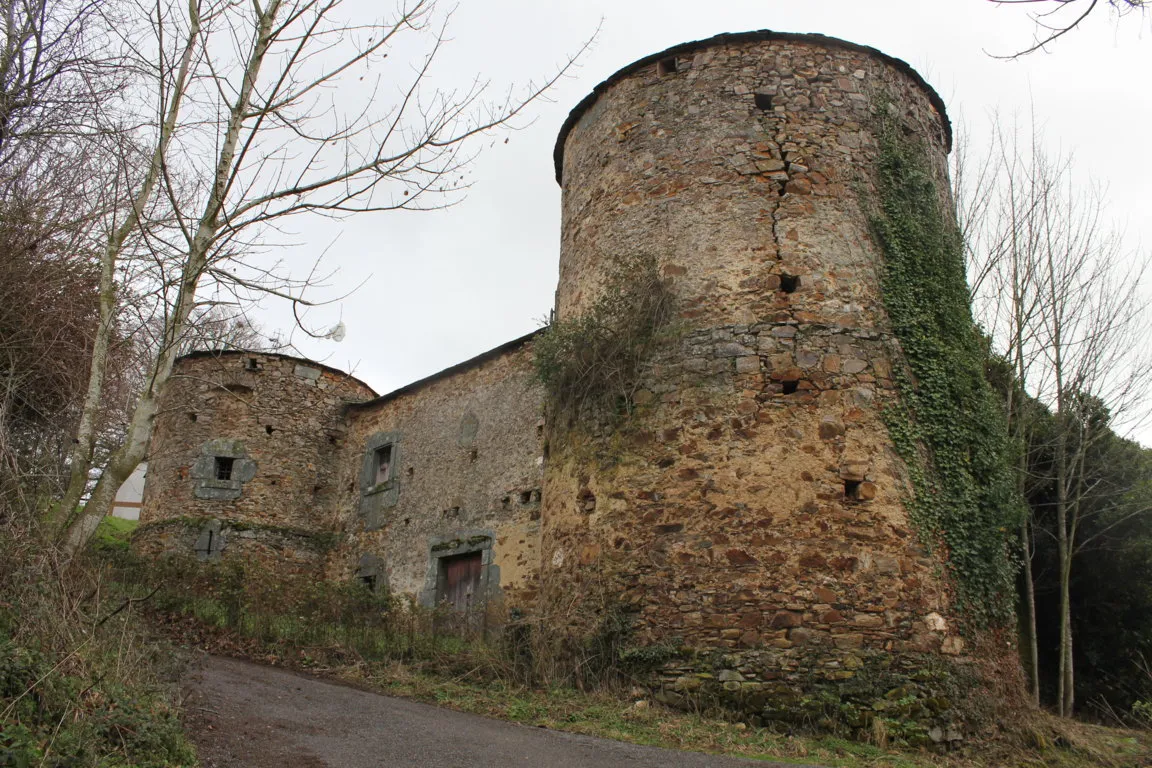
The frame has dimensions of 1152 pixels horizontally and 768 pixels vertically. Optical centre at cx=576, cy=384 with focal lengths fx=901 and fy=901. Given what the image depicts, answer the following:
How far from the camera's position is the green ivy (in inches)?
286

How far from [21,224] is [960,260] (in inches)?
319

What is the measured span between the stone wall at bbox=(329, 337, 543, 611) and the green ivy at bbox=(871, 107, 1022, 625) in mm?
4865

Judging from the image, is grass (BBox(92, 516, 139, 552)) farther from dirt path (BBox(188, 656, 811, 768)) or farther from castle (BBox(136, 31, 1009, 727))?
dirt path (BBox(188, 656, 811, 768))

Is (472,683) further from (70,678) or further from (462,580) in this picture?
(462,580)

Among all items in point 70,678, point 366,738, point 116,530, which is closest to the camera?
point 70,678

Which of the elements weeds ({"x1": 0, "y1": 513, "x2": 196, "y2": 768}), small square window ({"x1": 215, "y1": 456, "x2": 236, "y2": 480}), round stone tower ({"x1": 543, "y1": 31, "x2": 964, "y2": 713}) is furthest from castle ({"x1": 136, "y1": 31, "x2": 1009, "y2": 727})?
small square window ({"x1": 215, "y1": 456, "x2": 236, "y2": 480})

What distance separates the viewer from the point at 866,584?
6883mm

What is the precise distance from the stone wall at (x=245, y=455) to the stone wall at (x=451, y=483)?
63 centimetres

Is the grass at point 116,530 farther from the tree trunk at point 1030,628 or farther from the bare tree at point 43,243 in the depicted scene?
the tree trunk at point 1030,628

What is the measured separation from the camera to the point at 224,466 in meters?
14.8

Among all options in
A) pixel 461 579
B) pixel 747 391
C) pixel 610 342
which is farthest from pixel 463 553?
pixel 747 391

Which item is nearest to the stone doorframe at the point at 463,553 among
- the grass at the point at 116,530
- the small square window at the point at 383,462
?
the small square window at the point at 383,462

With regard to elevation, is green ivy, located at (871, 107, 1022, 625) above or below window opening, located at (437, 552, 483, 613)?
above

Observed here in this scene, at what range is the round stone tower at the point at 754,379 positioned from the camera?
6.93 metres
